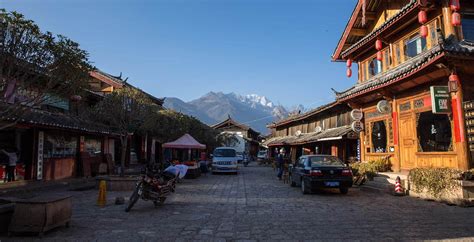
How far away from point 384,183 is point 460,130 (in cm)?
377

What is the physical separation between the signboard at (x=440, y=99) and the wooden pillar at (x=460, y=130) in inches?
9.3

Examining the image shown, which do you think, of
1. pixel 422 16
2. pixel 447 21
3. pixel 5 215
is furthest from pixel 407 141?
pixel 5 215

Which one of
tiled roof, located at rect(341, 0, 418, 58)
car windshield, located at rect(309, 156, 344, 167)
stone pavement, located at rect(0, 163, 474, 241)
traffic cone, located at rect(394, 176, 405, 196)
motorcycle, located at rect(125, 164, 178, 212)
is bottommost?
stone pavement, located at rect(0, 163, 474, 241)

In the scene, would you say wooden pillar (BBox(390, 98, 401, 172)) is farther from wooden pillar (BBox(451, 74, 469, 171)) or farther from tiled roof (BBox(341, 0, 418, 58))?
wooden pillar (BBox(451, 74, 469, 171))

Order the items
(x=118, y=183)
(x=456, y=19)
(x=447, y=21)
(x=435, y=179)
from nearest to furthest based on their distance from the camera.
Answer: (x=435, y=179) → (x=456, y=19) → (x=447, y=21) → (x=118, y=183)

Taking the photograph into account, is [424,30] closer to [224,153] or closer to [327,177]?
[327,177]

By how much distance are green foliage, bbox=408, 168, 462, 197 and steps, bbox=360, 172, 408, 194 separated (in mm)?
887

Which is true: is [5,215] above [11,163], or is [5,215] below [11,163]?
below

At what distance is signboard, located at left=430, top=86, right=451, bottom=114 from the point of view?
12.3m

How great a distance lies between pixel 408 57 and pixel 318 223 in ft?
36.6

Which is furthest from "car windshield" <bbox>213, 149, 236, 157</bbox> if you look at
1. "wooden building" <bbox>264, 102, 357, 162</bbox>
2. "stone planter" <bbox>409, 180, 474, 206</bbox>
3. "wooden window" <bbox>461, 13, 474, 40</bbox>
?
"wooden window" <bbox>461, 13, 474, 40</bbox>

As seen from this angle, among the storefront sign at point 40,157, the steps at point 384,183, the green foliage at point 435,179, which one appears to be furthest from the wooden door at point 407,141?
the storefront sign at point 40,157

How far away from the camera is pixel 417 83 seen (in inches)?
571

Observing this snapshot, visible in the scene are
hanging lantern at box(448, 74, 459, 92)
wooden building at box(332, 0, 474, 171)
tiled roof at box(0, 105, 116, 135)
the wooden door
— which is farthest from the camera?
the wooden door
